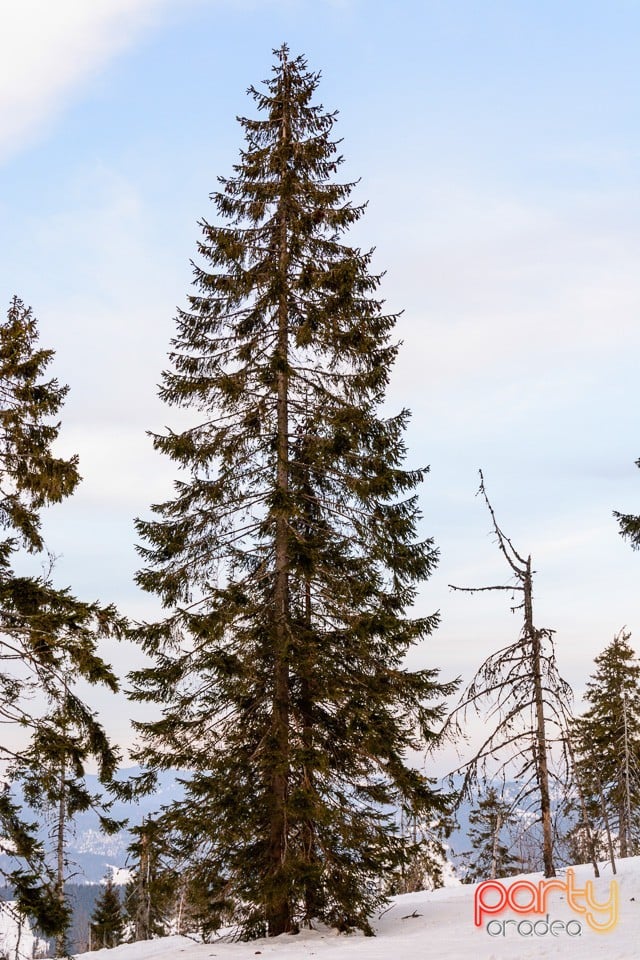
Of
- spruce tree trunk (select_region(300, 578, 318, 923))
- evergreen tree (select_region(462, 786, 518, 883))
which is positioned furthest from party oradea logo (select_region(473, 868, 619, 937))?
spruce tree trunk (select_region(300, 578, 318, 923))

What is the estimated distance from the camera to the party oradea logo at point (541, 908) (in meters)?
11.4

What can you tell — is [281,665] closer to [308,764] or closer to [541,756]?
[308,764]

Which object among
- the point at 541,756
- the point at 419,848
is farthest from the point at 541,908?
the point at 541,756

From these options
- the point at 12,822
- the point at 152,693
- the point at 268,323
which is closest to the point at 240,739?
the point at 152,693

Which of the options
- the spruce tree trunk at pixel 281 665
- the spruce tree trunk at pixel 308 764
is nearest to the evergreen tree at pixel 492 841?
the spruce tree trunk at pixel 308 764

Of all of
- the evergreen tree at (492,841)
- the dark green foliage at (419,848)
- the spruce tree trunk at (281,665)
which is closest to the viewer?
the spruce tree trunk at (281,665)

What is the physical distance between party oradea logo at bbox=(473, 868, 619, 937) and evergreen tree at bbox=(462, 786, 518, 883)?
0.44 metres

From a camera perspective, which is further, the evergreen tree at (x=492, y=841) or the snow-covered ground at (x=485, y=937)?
the evergreen tree at (x=492, y=841)

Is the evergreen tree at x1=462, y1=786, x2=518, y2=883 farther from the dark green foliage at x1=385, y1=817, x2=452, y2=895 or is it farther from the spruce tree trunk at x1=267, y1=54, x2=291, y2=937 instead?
the spruce tree trunk at x1=267, y1=54, x2=291, y2=937

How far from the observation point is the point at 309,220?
17.0m

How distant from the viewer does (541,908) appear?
12.8 m

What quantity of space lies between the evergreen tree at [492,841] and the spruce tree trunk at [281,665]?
11.3 feet

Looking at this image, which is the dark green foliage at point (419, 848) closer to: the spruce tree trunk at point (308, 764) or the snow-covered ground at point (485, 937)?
the snow-covered ground at point (485, 937)

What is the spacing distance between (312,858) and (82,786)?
4107 millimetres
